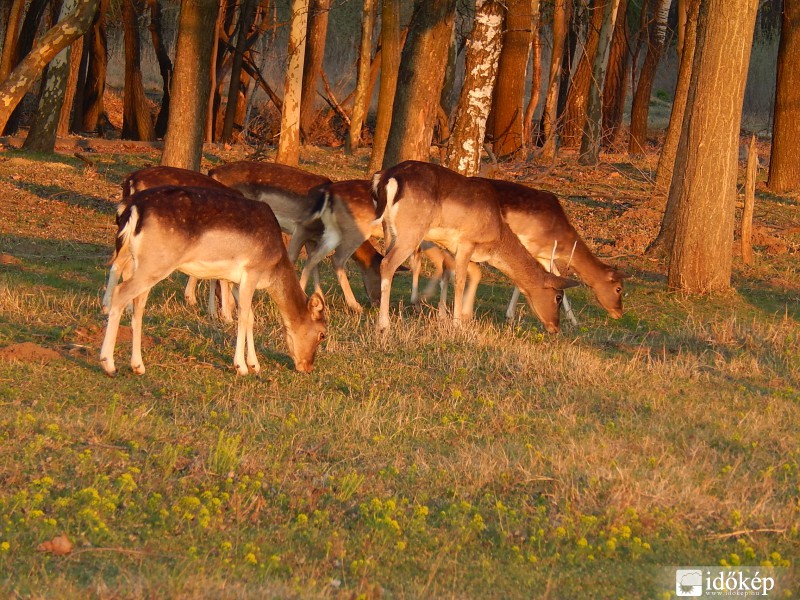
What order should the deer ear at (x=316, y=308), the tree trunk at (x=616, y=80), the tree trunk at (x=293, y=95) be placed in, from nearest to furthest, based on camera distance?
the deer ear at (x=316, y=308), the tree trunk at (x=293, y=95), the tree trunk at (x=616, y=80)

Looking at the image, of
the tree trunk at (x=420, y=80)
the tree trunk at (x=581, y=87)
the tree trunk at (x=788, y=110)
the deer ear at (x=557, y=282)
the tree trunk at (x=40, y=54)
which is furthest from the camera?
the tree trunk at (x=581, y=87)

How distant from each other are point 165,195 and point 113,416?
1895mm

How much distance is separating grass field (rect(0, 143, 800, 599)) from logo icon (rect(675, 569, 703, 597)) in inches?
3.3

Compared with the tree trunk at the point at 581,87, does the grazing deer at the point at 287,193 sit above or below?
below

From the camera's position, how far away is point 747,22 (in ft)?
42.9

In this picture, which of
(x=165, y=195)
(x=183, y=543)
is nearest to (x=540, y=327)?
(x=165, y=195)

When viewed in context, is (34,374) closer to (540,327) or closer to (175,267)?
(175,267)

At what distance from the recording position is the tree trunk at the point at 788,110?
20.0 m

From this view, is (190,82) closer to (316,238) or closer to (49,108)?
(316,238)

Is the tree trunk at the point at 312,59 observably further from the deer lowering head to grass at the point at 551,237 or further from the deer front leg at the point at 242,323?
the deer front leg at the point at 242,323

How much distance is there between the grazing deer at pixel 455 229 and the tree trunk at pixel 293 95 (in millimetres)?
9699

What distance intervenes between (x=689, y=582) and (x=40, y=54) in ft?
41.5

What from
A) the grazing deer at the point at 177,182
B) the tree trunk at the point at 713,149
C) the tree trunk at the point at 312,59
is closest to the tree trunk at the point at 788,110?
the tree trunk at the point at 713,149

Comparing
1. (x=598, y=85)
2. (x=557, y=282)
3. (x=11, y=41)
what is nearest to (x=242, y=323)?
(x=557, y=282)
